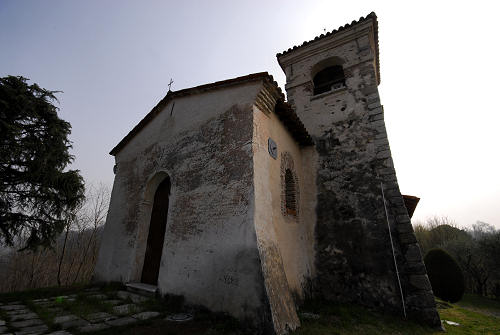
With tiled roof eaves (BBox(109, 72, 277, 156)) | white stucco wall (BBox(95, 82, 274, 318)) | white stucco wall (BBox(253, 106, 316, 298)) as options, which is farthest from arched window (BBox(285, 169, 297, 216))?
tiled roof eaves (BBox(109, 72, 277, 156))

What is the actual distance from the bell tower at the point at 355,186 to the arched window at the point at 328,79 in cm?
4

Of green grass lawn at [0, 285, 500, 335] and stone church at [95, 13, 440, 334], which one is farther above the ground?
stone church at [95, 13, 440, 334]

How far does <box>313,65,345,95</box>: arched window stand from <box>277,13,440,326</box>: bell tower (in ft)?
0.12

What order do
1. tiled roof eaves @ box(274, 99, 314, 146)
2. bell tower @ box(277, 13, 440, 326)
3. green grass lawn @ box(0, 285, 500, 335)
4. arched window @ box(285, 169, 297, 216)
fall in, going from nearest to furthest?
green grass lawn @ box(0, 285, 500, 335), bell tower @ box(277, 13, 440, 326), tiled roof eaves @ box(274, 99, 314, 146), arched window @ box(285, 169, 297, 216)

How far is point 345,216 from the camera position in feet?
21.3

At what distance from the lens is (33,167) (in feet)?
21.1

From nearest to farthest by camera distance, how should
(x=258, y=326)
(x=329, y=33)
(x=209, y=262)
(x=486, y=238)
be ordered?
(x=258, y=326) < (x=209, y=262) < (x=329, y=33) < (x=486, y=238)

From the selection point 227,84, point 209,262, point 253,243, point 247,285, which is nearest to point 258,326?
point 247,285

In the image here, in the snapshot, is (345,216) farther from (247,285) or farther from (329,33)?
(329,33)

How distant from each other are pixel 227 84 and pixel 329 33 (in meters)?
5.71

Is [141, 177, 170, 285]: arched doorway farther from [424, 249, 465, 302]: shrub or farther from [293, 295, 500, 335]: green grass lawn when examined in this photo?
[424, 249, 465, 302]: shrub

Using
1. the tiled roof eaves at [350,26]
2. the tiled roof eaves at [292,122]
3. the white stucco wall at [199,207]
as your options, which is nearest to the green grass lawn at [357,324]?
the white stucco wall at [199,207]

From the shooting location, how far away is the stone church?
4176mm

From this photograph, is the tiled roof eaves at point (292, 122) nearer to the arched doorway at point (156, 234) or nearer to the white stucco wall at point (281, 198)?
the white stucco wall at point (281, 198)
